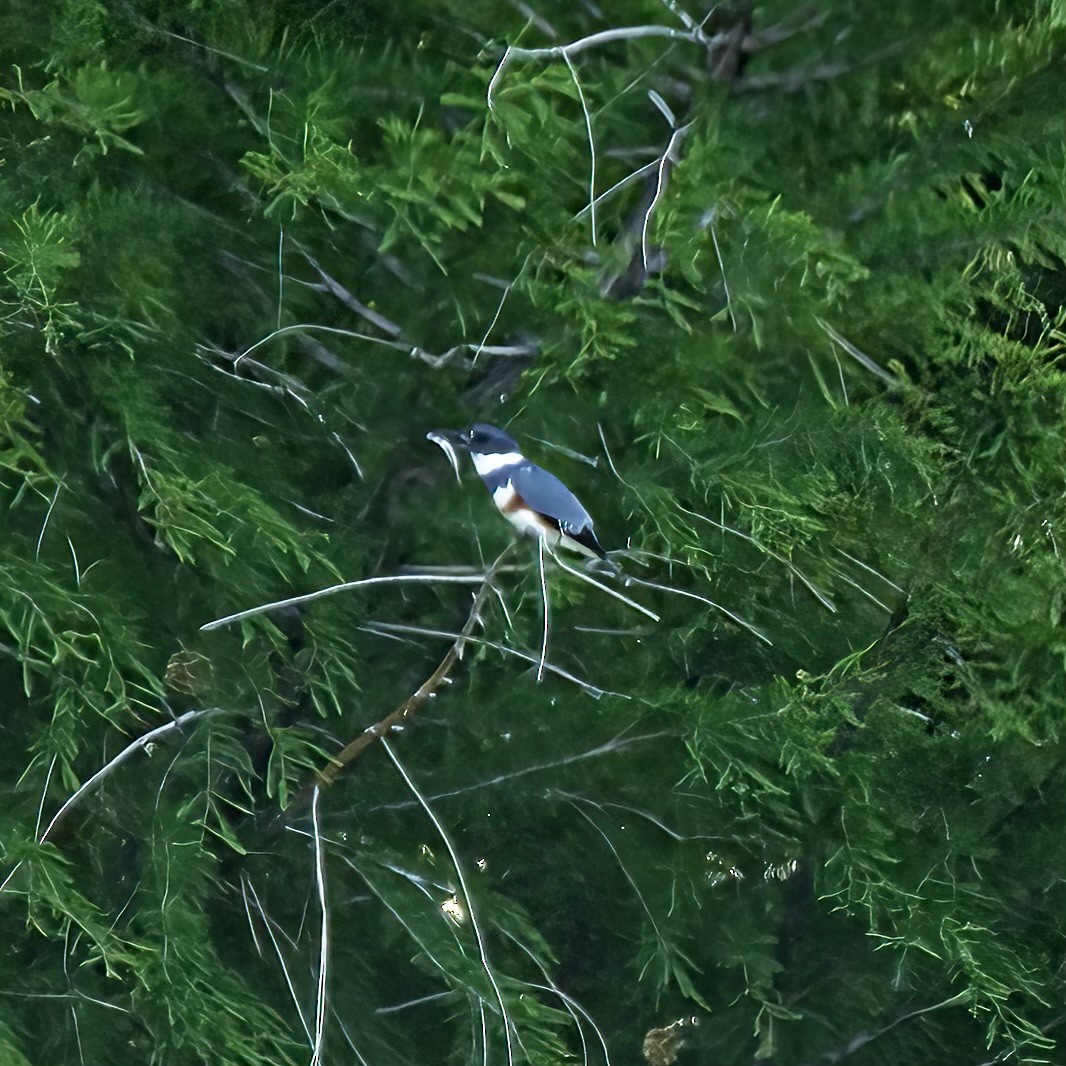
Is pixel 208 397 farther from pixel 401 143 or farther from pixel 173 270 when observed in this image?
pixel 401 143

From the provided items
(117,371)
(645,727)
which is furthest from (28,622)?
(645,727)

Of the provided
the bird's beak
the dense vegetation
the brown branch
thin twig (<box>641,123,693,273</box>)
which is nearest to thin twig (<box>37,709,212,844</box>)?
the dense vegetation

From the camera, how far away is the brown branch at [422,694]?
909 mm

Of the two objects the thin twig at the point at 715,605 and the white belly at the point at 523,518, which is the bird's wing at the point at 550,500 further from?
the thin twig at the point at 715,605

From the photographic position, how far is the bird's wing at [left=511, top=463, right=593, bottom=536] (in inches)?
33.2

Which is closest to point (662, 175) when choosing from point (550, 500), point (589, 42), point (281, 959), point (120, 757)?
point (589, 42)

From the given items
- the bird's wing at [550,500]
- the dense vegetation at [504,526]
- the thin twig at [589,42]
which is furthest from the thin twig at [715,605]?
the thin twig at [589,42]

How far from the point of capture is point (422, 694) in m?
0.94

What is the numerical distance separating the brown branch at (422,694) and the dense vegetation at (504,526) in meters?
0.01

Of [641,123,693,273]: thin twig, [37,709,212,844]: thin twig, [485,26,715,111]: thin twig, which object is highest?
[485,26,715,111]: thin twig

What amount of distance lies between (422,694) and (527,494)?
0.22 metres

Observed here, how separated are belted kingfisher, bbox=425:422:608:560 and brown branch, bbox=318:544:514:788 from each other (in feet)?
0.11

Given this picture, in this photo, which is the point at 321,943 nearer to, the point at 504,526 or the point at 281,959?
the point at 281,959

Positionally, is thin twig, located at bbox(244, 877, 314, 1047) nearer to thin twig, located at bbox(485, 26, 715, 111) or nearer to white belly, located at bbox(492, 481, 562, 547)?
white belly, located at bbox(492, 481, 562, 547)
